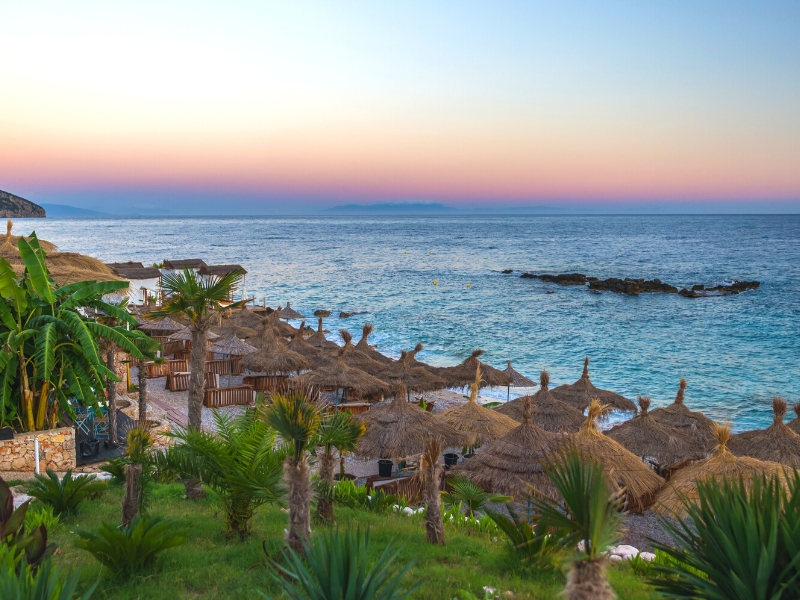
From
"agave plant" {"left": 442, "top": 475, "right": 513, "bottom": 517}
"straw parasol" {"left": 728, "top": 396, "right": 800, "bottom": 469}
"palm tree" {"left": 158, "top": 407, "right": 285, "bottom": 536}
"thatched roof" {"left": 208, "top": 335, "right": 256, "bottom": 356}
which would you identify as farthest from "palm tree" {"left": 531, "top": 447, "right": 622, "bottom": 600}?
"thatched roof" {"left": 208, "top": 335, "right": 256, "bottom": 356}

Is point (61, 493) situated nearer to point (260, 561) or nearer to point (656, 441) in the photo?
point (260, 561)

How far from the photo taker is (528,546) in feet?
22.1

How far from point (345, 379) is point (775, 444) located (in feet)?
35.0

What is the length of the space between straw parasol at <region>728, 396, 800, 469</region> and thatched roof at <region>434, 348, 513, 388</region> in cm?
865

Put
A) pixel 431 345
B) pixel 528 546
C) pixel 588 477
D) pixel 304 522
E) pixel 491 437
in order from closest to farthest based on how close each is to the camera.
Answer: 1. pixel 588 477
2. pixel 304 522
3. pixel 528 546
4. pixel 491 437
5. pixel 431 345

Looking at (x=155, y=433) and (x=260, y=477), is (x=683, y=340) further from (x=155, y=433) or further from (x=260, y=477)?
(x=260, y=477)

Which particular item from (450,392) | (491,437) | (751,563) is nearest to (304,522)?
(751,563)

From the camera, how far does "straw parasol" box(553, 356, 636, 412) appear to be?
55.9ft

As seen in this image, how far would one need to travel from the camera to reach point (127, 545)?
20.0 ft

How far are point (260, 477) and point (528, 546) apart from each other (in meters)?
3.07

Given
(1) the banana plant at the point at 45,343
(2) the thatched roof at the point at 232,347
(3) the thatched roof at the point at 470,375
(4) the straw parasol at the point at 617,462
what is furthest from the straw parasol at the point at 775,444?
(2) the thatched roof at the point at 232,347

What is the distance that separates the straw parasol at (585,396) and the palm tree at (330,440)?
33.8ft

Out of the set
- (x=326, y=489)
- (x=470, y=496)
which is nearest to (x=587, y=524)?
(x=326, y=489)

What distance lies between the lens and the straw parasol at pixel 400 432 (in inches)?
487
